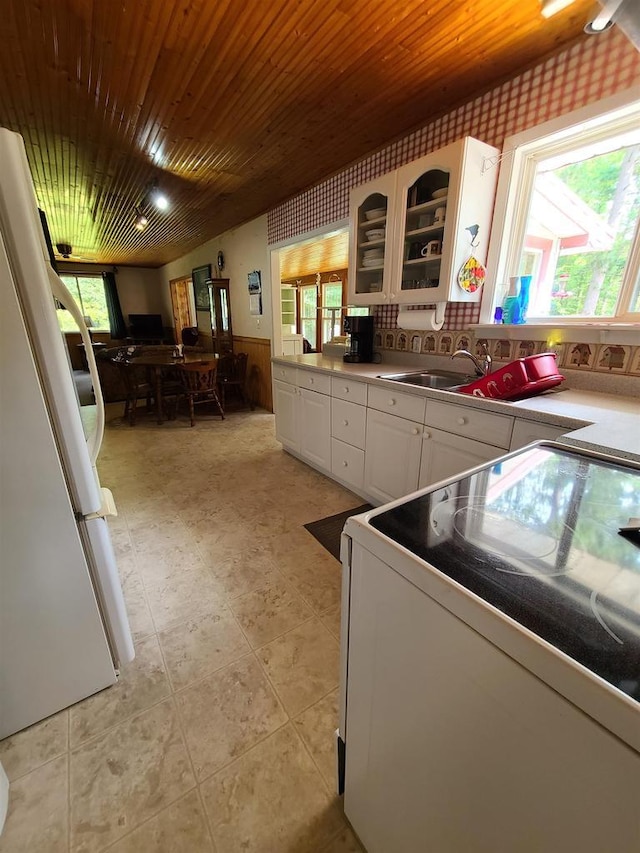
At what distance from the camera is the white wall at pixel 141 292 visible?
879 centimetres

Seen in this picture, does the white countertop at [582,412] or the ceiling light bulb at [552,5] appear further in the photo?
the ceiling light bulb at [552,5]

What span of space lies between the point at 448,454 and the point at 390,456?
422 millimetres

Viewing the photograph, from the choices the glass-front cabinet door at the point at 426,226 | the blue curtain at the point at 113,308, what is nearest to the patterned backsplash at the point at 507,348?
the glass-front cabinet door at the point at 426,226

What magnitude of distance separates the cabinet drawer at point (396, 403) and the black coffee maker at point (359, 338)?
2.43ft

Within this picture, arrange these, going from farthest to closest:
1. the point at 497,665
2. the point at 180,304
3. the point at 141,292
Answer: the point at 141,292
the point at 180,304
the point at 497,665

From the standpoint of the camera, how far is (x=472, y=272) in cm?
→ 206

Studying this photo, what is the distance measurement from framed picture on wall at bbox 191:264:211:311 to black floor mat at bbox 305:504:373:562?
5031 millimetres

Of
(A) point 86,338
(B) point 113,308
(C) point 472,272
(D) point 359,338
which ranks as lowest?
(D) point 359,338

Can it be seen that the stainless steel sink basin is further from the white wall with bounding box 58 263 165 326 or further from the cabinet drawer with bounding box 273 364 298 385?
the white wall with bounding box 58 263 165 326

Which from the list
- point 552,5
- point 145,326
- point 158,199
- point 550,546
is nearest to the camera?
point 550,546

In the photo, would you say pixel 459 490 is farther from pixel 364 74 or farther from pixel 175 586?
pixel 364 74

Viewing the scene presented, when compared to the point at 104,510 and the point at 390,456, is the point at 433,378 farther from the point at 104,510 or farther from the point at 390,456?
the point at 104,510

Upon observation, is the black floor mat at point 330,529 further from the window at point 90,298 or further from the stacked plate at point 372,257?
the window at point 90,298

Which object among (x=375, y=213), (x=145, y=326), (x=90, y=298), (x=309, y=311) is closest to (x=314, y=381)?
(x=375, y=213)
